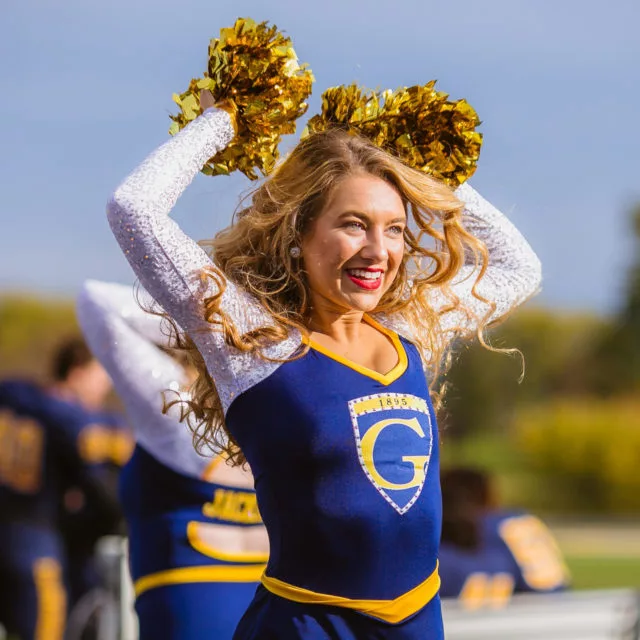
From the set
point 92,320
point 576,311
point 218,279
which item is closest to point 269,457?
point 218,279

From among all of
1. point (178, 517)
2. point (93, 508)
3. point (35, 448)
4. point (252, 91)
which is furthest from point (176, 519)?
point (93, 508)

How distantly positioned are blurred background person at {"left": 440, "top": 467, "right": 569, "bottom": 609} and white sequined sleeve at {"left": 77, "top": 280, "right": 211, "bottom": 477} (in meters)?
1.99

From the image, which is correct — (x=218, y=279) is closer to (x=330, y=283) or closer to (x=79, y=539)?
(x=330, y=283)

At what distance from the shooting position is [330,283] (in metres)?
2.43

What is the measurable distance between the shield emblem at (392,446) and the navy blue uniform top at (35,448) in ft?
15.7

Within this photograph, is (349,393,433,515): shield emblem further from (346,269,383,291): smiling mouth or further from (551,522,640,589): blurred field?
(551,522,640,589): blurred field

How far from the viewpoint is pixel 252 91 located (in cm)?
245

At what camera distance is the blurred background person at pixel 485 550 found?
5309 millimetres

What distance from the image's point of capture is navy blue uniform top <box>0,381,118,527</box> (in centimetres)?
690

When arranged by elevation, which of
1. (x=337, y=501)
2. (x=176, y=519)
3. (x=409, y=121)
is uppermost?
(x=409, y=121)

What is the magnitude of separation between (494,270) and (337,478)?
2.45 ft

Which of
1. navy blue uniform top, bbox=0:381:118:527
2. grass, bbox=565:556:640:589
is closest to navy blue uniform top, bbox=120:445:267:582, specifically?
navy blue uniform top, bbox=0:381:118:527

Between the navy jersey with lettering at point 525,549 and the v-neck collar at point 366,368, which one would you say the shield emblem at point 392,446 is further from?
Answer: the navy jersey with lettering at point 525,549

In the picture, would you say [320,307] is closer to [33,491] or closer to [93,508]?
[33,491]
